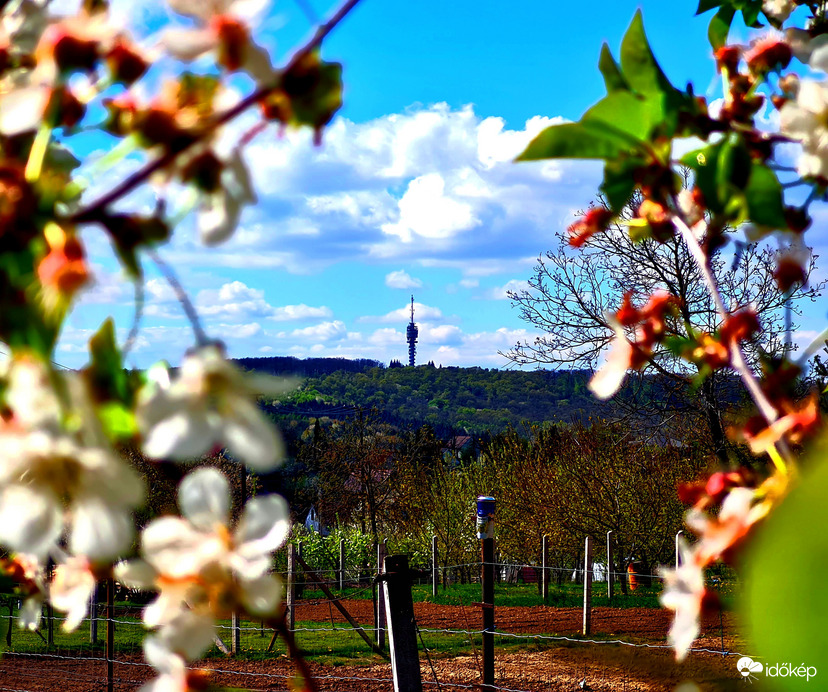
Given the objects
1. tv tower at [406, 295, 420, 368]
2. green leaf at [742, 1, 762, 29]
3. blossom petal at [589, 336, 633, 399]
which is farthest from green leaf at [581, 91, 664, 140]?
tv tower at [406, 295, 420, 368]

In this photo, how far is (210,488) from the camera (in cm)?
30

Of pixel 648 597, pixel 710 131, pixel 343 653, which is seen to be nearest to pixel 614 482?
pixel 648 597

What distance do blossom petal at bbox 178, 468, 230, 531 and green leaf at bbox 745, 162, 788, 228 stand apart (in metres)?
0.32

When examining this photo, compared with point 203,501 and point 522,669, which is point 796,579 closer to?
point 203,501

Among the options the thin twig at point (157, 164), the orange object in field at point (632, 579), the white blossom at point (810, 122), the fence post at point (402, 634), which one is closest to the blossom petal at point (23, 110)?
the thin twig at point (157, 164)

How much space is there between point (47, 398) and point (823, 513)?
0.68 ft

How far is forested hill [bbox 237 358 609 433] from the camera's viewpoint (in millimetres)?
41656

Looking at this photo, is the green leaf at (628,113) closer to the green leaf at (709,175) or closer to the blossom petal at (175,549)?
the green leaf at (709,175)

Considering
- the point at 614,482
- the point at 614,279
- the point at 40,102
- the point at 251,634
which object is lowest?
the point at 251,634

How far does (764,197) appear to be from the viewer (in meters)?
0.44

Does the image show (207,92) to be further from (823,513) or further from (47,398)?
(823,513)

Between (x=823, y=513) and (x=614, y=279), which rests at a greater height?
(x=614, y=279)

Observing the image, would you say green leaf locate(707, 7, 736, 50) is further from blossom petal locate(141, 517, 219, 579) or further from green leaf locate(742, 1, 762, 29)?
blossom petal locate(141, 517, 219, 579)

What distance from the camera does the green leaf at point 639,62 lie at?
0.44 m
